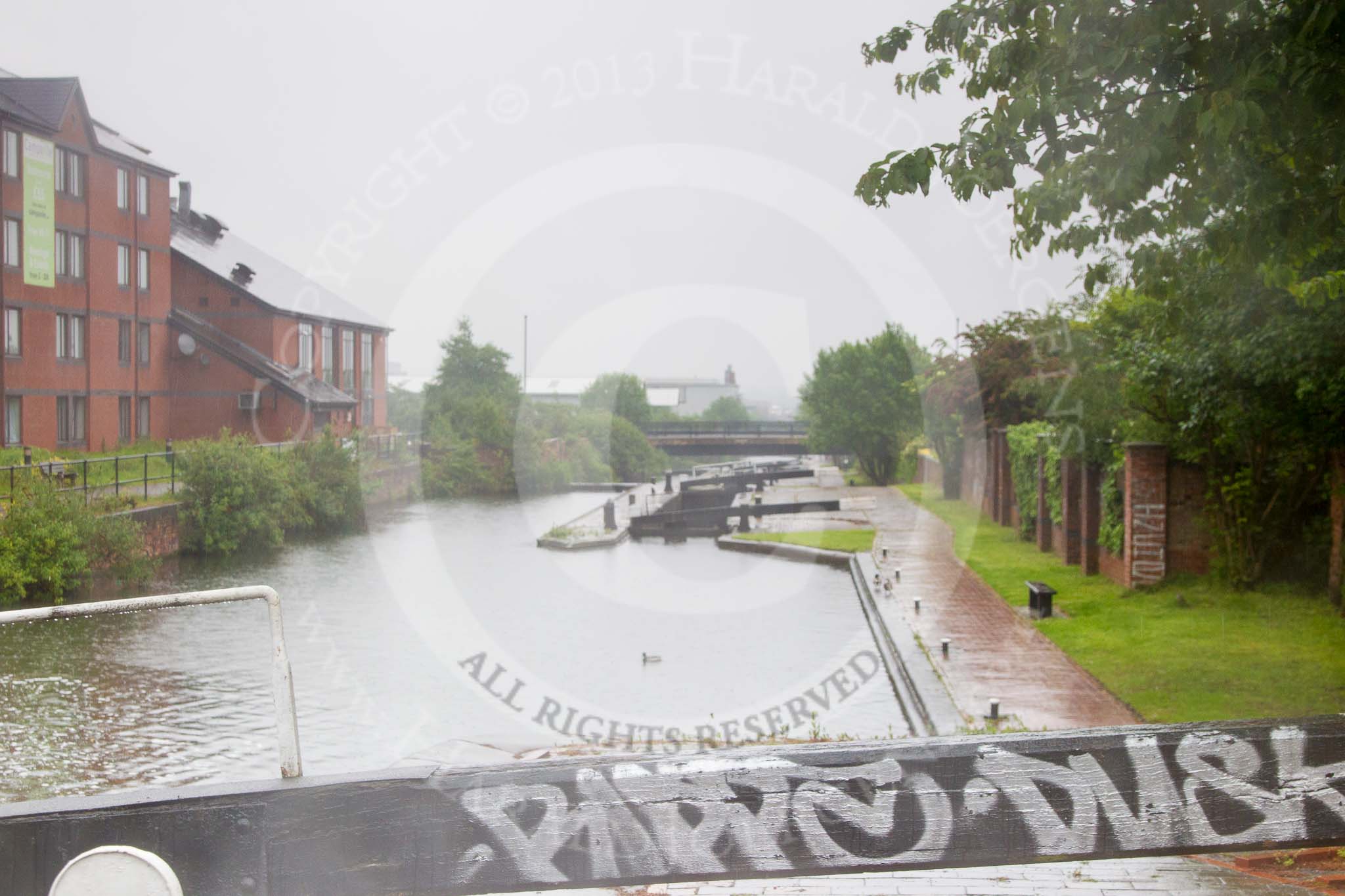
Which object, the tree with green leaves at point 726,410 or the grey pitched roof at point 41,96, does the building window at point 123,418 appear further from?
the tree with green leaves at point 726,410

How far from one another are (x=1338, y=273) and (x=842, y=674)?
7.19 m

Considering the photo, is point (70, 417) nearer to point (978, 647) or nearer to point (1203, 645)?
point (978, 647)

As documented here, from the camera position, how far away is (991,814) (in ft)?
8.60

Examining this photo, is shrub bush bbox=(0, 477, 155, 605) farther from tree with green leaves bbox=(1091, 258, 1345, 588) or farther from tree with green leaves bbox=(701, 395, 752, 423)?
tree with green leaves bbox=(701, 395, 752, 423)

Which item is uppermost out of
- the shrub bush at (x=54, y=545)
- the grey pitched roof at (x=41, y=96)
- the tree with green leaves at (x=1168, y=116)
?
the grey pitched roof at (x=41, y=96)

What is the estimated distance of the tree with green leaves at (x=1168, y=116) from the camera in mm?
4586

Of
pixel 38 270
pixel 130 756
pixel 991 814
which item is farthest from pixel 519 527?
pixel 991 814

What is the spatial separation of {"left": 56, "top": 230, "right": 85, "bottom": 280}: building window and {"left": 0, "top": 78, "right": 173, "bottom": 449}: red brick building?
2 cm

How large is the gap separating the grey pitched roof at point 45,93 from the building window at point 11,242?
239 centimetres

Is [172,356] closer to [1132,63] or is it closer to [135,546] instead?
[135,546]

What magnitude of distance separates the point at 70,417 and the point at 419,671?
1737cm

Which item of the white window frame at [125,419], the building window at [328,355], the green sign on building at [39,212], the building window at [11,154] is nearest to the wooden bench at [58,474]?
the green sign on building at [39,212]

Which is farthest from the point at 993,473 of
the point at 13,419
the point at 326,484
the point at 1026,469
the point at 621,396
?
the point at 621,396

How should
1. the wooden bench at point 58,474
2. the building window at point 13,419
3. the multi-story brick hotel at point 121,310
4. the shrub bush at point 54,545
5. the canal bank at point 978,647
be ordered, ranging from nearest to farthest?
1. the canal bank at point 978,647
2. the shrub bush at point 54,545
3. the wooden bench at point 58,474
4. the building window at point 13,419
5. the multi-story brick hotel at point 121,310
